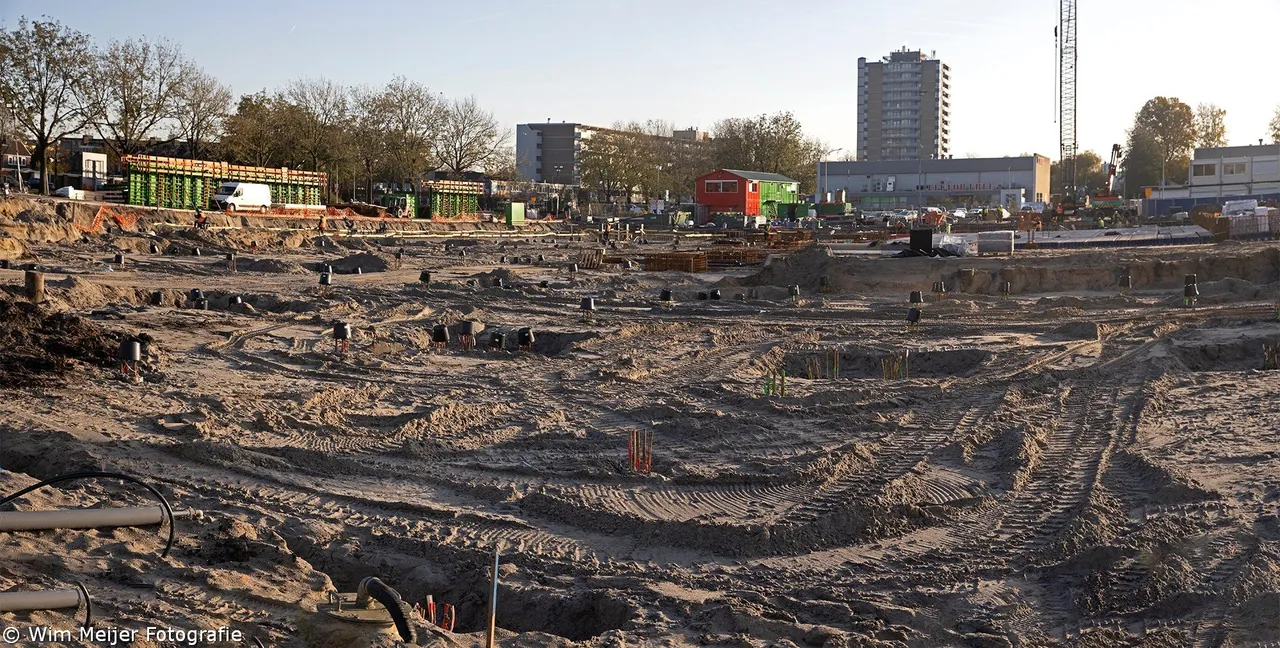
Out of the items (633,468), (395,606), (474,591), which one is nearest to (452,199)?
(633,468)

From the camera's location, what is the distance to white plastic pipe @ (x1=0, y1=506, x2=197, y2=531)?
6238 mm

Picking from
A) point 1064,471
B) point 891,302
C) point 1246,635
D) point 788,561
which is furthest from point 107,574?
point 891,302

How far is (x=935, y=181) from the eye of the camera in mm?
121062

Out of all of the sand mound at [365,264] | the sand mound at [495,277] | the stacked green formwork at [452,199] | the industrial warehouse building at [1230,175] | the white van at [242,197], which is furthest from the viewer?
the industrial warehouse building at [1230,175]

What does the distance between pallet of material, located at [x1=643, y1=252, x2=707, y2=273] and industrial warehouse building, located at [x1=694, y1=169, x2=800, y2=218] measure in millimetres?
44653

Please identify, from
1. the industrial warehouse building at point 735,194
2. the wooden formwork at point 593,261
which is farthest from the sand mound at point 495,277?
the industrial warehouse building at point 735,194

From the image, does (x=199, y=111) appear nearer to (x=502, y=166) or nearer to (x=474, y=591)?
(x=502, y=166)

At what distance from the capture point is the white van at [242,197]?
52000mm

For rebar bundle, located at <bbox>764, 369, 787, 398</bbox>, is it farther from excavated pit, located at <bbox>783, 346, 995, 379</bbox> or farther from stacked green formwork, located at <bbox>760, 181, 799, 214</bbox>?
stacked green formwork, located at <bbox>760, 181, 799, 214</bbox>

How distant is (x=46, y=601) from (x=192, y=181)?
2089 inches

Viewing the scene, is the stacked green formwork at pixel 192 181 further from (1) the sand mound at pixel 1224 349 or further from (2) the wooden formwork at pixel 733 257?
(1) the sand mound at pixel 1224 349

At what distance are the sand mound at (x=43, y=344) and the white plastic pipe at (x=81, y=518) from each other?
5.96m

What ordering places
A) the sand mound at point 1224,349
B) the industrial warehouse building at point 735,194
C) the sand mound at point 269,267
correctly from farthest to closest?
the industrial warehouse building at point 735,194 < the sand mound at point 269,267 < the sand mound at point 1224,349

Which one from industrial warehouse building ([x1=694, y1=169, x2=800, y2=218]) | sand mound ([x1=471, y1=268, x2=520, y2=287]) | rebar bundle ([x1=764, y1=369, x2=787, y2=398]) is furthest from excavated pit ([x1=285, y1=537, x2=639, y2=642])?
industrial warehouse building ([x1=694, y1=169, x2=800, y2=218])
